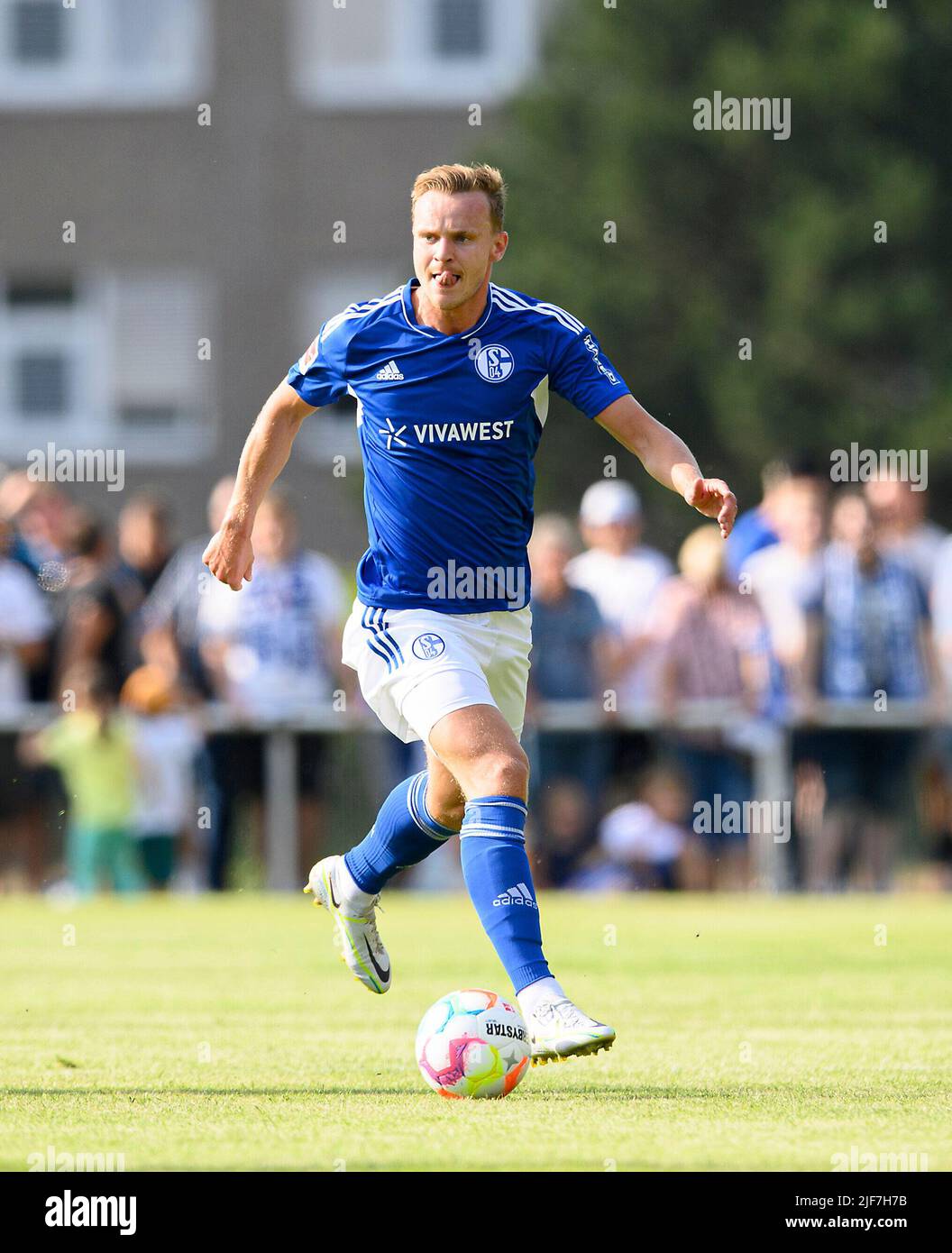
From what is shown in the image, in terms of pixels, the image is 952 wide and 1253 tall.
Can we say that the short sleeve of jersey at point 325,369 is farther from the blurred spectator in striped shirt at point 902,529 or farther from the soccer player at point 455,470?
the blurred spectator in striped shirt at point 902,529

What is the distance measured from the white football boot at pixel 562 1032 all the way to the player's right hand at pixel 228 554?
1.69 m

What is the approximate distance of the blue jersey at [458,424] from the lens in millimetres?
6965

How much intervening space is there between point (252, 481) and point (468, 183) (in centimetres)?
113

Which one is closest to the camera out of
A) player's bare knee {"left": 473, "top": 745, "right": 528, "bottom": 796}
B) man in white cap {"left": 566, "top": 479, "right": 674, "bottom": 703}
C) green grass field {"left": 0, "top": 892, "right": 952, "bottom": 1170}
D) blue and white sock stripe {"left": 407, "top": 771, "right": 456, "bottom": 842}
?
green grass field {"left": 0, "top": 892, "right": 952, "bottom": 1170}

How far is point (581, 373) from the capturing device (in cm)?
696

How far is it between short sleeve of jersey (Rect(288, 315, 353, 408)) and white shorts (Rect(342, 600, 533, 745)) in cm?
65

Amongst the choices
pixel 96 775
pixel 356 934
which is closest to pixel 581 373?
pixel 356 934

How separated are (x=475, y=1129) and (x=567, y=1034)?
1.98ft

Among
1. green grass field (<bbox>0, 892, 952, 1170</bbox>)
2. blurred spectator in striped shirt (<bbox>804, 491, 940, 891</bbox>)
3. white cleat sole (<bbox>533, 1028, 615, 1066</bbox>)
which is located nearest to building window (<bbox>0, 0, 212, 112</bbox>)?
blurred spectator in striped shirt (<bbox>804, 491, 940, 891</bbox>)

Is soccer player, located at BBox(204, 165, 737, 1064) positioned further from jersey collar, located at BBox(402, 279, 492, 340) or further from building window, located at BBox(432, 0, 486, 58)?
building window, located at BBox(432, 0, 486, 58)

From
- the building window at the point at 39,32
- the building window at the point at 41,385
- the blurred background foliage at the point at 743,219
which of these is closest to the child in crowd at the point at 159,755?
the blurred background foliage at the point at 743,219

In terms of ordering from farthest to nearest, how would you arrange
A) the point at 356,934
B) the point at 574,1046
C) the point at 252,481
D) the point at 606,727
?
the point at 606,727
the point at 356,934
the point at 252,481
the point at 574,1046

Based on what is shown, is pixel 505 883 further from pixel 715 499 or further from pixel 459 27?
pixel 459 27

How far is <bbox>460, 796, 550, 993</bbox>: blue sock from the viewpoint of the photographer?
6.47m
